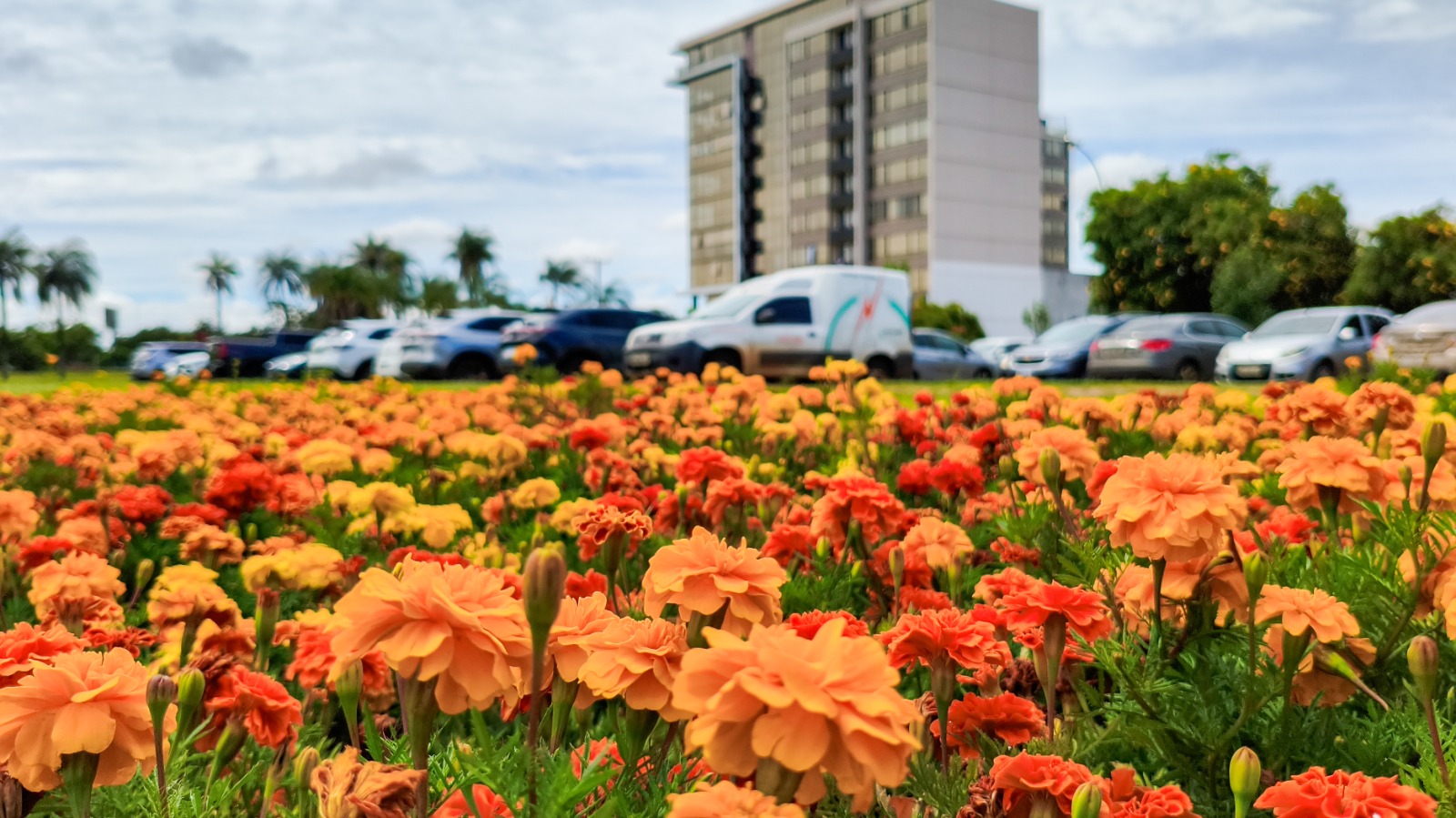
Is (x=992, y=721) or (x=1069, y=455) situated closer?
(x=992, y=721)

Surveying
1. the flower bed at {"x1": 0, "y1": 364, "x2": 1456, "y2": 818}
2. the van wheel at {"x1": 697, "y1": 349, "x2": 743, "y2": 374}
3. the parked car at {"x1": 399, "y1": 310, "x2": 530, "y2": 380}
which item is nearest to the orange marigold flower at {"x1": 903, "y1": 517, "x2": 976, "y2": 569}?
the flower bed at {"x1": 0, "y1": 364, "x2": 1456, "y2": 818}

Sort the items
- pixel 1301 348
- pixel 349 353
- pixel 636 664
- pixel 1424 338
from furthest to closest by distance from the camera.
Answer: pixel 349 353 < pixel 1301 348 < pixel 1424 338 < pixel 636 664

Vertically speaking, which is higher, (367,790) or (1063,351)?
(1063,351)

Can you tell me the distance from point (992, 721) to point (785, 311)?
558 inches

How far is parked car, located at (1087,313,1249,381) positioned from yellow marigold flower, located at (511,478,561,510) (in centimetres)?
1444

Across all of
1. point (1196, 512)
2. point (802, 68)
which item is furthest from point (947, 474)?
point (802, 68)

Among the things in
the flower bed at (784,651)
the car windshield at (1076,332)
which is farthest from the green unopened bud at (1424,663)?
the car windshield at (1076,332)

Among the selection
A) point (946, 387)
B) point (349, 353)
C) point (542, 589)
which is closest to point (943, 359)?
point (946, 387)

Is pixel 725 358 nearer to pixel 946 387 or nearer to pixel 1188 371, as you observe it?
pixel 946 387

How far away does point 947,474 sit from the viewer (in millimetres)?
2543

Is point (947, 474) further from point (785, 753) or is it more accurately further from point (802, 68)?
point (802, 68)

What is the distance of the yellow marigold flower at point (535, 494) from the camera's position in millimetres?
2986

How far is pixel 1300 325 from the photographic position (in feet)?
49.4

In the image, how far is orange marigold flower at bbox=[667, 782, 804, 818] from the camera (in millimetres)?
631
